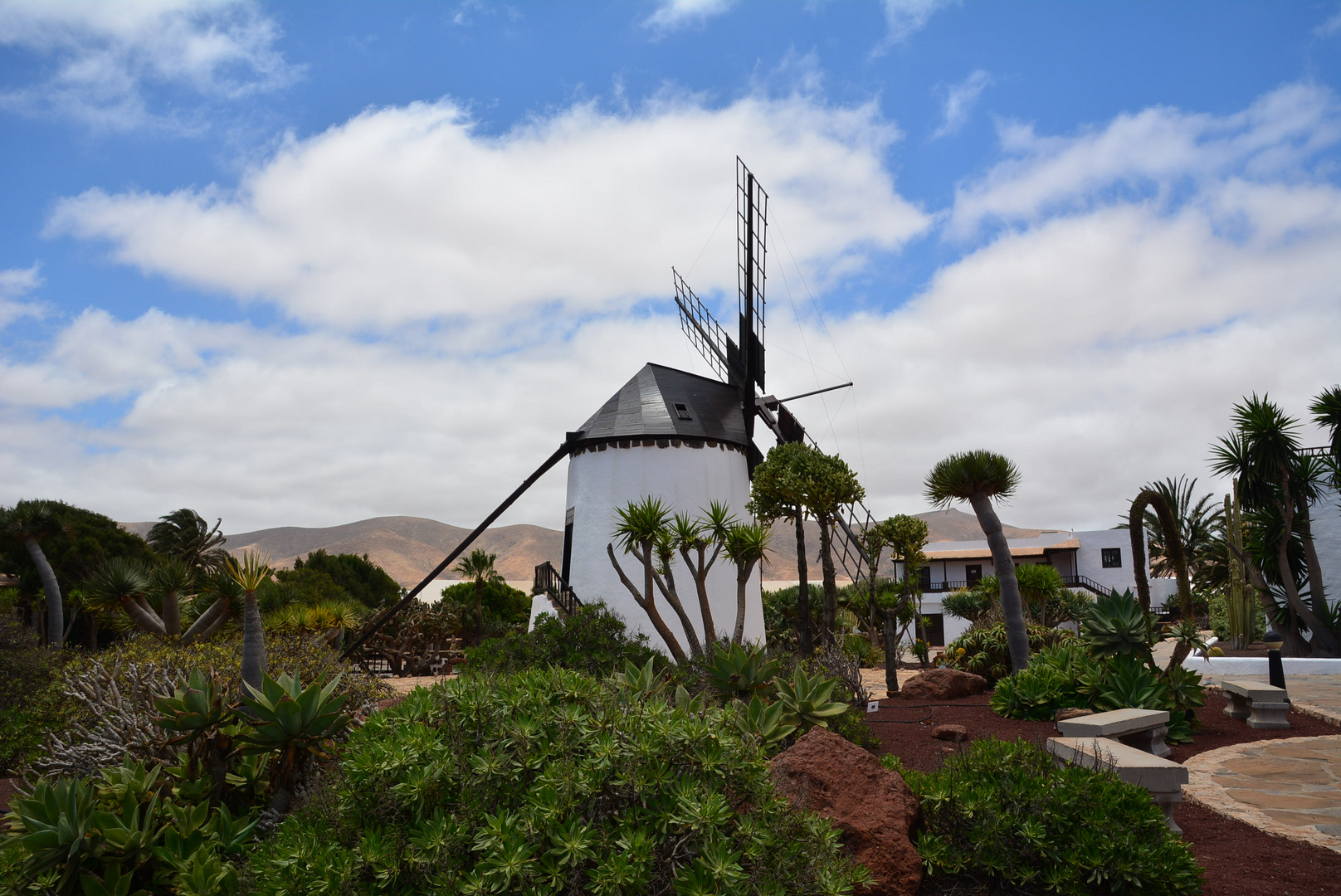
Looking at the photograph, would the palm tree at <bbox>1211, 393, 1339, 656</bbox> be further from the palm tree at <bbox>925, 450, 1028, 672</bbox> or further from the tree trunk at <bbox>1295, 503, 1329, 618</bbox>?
the palm tree at <bbox>925, 450, 1028, 672</bbox>

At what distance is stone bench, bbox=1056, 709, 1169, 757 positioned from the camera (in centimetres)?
625

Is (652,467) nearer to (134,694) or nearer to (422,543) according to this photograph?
(134,694)

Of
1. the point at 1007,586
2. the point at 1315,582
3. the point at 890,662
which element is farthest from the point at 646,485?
the point at 1315,582

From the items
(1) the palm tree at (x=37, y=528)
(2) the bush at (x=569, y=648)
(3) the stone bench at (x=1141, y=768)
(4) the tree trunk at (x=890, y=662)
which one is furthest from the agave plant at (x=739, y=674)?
(1) the palm tree at (x=37, y=528)

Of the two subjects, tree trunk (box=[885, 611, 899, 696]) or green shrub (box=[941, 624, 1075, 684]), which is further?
green shrub (box=[941, 624, 1075, 684])

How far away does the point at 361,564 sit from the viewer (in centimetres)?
3969

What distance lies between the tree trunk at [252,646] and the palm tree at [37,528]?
1717 cm

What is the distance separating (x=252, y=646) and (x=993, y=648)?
13059mm

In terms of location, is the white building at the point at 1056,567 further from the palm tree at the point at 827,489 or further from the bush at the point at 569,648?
the bush at the point at 569,648

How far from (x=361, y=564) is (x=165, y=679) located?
3529 cm

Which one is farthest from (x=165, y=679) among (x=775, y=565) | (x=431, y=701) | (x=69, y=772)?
(x=775, y=565)

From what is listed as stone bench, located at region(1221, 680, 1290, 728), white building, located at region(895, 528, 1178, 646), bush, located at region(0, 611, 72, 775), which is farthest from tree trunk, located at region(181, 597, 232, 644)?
white building, located at region(895, 528, 1178, 646)

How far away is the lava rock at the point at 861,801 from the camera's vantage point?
4113 millimetres

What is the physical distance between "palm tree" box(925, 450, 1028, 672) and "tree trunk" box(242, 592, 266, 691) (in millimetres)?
9849
